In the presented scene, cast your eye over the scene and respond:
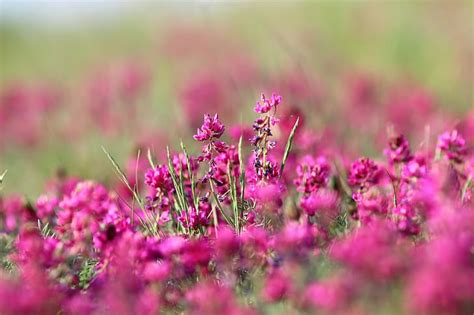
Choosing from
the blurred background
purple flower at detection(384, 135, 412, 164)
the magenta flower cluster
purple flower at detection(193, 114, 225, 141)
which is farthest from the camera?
the blurred background

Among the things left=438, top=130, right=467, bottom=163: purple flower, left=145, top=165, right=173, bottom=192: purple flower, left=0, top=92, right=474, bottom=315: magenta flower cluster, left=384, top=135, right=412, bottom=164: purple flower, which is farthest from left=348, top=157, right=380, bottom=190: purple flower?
left=145, top=165, right=173, bottom=192: purple flower

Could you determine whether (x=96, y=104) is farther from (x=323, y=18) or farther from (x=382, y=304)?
(x=382, y=304)

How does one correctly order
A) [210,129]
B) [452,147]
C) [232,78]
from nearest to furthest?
[210,129]
[452,147]
[232,78]

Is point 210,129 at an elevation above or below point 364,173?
above

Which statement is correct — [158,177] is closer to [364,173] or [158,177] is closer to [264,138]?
[264,138]

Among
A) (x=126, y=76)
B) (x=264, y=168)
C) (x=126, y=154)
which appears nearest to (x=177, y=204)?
(x=264, y=168)

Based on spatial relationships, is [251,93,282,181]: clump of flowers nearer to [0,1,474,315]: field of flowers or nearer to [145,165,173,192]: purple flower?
[0,1,474,315]: field of flowers

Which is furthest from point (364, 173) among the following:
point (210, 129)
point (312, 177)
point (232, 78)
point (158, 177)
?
point (232, 78)

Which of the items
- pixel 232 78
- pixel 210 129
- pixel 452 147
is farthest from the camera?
pixel 232 78

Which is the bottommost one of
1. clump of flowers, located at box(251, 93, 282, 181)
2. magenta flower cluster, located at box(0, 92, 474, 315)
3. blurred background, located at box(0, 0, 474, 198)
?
blurred background, located at box(0, 0, 474, 198)
